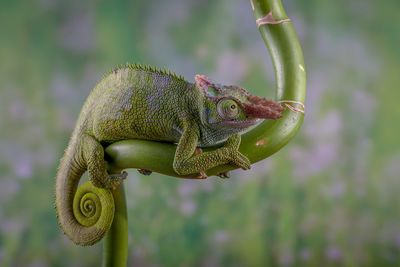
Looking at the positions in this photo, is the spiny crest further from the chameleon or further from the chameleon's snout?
the chameleon's snout

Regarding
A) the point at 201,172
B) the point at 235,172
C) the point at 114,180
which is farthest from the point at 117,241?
the point at 235,172

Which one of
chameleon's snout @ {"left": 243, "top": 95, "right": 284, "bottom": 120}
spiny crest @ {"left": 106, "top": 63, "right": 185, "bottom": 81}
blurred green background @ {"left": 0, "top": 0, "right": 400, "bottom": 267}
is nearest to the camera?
chameleon's snout @ {"left": 243, "top": 95, "right": 284, "bottom": 120}

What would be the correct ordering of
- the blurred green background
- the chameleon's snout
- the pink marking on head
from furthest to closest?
the blurred green background, the pink marking on head, the chameleon's snout

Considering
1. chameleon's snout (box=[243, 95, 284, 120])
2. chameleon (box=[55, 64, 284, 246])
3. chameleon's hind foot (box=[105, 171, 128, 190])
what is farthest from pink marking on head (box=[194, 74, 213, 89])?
chameleon's hind foot (box=[105, 171, 128, 190])

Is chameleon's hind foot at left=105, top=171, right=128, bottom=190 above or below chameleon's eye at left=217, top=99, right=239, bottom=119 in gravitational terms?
below

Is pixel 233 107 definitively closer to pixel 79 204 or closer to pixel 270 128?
pixel 270 128

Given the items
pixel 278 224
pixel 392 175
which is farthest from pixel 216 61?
pixel 392 175

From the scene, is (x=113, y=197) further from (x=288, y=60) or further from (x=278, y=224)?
(x=278, y=224)
